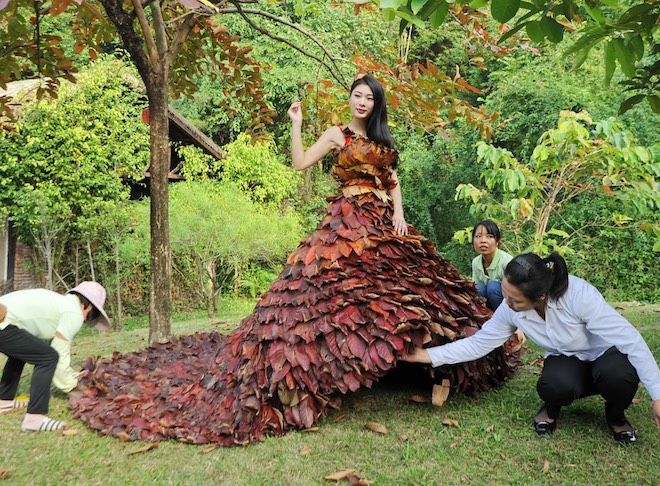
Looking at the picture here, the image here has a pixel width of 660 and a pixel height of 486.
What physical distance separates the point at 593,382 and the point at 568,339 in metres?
0.27

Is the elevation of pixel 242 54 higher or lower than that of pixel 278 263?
higher

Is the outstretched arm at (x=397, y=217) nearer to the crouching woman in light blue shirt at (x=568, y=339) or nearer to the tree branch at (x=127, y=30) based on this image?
the crouching woman in light blue shirt at (x=568, y=339)

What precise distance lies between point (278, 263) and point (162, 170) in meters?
9.59

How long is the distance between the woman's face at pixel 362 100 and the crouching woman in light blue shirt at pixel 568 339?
147 cm

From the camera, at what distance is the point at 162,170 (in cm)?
509

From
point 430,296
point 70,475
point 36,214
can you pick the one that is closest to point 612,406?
point 430,296

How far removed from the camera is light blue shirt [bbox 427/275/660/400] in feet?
8.86

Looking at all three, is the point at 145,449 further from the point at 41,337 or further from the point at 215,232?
the point at 215,232

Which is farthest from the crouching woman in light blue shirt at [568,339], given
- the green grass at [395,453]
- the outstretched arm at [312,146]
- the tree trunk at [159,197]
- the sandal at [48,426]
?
the tree trunk at [159,197]

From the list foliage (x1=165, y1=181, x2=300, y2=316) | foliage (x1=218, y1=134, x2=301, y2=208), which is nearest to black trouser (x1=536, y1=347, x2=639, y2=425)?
foliage (x1=165, y1=181, x2=300, y2=316)

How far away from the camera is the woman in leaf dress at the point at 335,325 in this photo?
3.12 metres

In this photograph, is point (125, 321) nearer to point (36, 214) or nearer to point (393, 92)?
point (36, 214)

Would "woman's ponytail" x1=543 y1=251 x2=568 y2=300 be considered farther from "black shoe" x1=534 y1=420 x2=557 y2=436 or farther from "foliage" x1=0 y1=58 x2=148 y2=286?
"foliage" x1=0 y1=58 x2=148 y2=286

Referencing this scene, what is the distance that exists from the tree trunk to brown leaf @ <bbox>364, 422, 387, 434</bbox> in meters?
2.67
